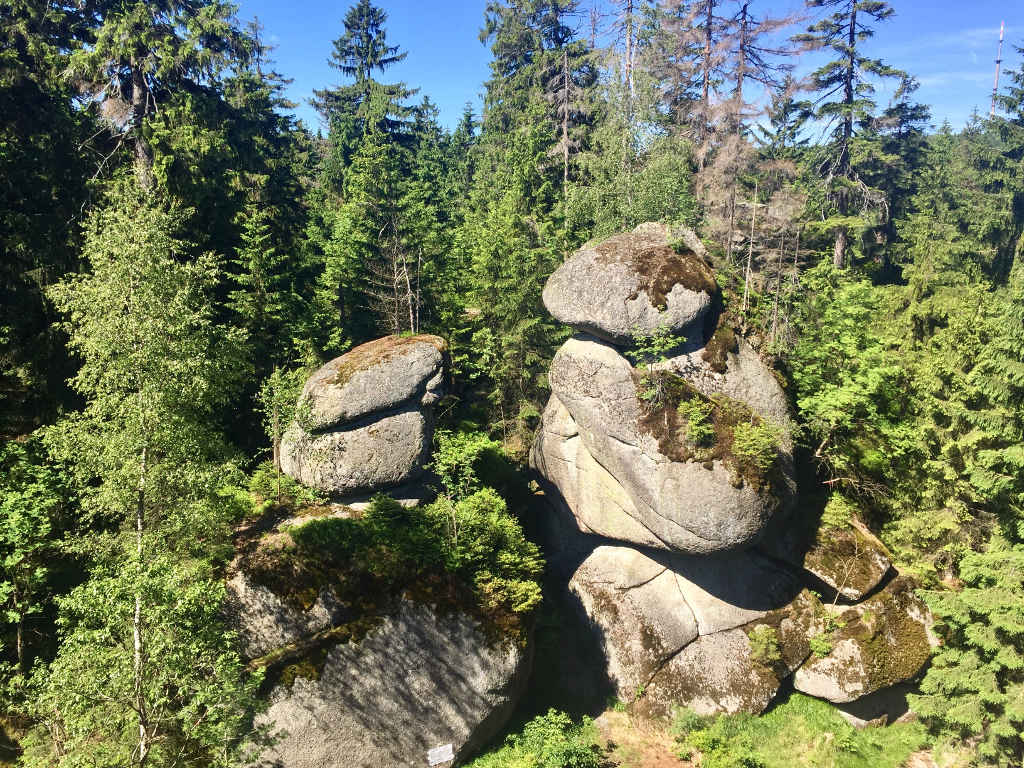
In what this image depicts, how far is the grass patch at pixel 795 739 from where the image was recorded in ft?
49.4

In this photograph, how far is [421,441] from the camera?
16.2 m

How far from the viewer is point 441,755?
13.7 m

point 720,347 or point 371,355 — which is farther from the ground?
point 371,355

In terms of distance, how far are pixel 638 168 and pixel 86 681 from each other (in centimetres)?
2301

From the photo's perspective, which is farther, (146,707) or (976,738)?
(976,738)

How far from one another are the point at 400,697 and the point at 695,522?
30.0 feet

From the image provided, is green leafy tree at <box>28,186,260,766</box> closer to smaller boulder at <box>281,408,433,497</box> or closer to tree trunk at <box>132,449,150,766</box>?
tree trunk at <box>132,449,150,766</box>

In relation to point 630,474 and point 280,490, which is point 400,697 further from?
point 630,474

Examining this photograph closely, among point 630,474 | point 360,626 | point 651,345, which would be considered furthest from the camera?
point 651,345

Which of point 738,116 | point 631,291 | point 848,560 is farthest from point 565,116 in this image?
point 848,560

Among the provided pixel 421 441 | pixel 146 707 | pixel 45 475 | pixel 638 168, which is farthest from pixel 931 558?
pixel 45 475

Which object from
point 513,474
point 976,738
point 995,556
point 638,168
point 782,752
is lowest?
point 782,752

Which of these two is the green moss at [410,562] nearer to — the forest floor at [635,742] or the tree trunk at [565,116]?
the forest floor at [635,742]

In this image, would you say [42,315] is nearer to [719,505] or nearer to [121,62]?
[121,62]
